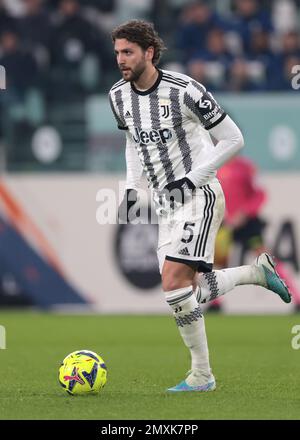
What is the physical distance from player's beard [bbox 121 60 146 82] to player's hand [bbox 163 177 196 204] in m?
0.70

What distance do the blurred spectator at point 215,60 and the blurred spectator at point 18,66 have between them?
2.27 metres

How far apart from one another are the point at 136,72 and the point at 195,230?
1.05m

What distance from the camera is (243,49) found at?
16.6 m

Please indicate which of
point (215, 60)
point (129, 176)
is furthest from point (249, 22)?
point (129, 176)

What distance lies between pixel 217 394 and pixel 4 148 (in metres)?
8.54

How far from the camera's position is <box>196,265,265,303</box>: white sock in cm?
716

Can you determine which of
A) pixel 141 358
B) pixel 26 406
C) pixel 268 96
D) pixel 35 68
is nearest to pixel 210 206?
pixel 26 406

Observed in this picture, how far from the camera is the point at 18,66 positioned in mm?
15984

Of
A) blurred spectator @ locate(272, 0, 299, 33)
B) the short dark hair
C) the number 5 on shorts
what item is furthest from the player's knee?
blurred spectator @ locate(272, 0, 299, 33)

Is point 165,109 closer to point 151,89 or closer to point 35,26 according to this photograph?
point 151,89

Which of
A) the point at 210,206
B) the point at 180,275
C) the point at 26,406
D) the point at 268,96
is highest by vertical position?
the point at 268,96

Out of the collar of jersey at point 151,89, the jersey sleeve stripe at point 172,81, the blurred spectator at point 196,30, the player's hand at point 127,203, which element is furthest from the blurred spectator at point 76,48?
the jersey sleeve stripe at point 172,81

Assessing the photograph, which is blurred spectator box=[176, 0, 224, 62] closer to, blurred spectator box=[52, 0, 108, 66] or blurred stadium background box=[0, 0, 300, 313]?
blurred stadium background box=[0, 0, 300, 313]

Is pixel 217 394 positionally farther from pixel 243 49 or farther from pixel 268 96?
pixel 243 49
